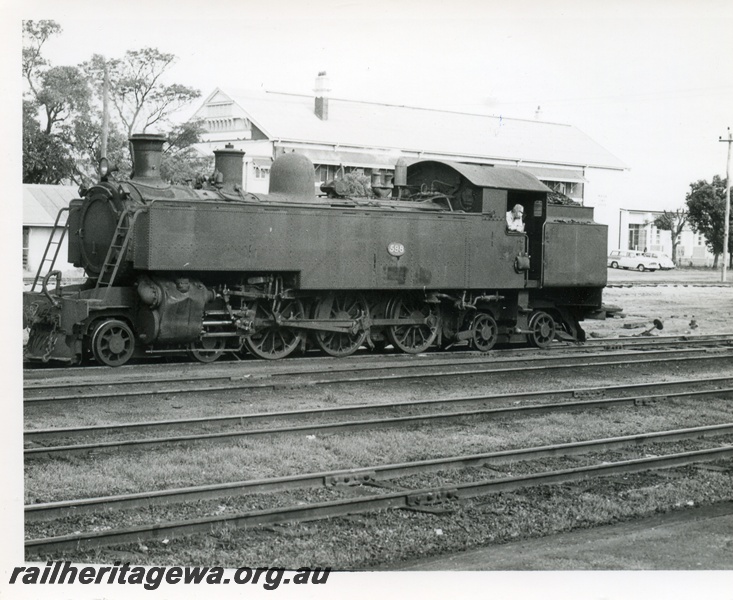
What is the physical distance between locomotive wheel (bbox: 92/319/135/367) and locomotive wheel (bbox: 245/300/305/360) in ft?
5.73

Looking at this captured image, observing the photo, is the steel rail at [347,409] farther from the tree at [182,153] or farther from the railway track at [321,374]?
the tree at [182,153]

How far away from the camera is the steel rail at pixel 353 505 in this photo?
6176 millimetres

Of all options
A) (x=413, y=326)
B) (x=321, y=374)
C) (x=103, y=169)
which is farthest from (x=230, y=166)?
(x=413, y=326)

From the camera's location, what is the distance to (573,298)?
714 inches

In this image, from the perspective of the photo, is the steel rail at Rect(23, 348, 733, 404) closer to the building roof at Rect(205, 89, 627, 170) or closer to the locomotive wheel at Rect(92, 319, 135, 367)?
the locomotive wheel at Rect(92, 319, 135, 367)

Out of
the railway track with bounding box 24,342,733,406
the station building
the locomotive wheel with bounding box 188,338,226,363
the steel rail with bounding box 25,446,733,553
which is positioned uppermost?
the station building

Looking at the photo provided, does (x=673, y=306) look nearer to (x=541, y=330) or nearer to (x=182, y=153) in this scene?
(x=541, y=330)

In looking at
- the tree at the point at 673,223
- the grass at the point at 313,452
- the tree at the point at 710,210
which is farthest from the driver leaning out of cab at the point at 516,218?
the tree at the point at 673,223

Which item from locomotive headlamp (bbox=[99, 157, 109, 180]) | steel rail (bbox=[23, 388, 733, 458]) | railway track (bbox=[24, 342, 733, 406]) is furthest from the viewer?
locomotive headlamp (bbox=[99, 157, 109, 180])

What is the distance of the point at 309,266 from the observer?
14.6 metres

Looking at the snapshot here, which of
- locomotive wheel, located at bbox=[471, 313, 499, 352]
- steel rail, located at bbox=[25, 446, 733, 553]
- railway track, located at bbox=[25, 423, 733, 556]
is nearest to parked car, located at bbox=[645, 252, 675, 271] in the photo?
locomotive wheel, located at bbox=[471, 313, 499, 352]

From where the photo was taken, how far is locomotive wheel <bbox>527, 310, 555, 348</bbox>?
1745 centimetres

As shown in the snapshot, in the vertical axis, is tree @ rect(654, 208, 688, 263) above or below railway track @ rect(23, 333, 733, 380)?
above

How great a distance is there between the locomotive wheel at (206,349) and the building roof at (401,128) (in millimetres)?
12339
